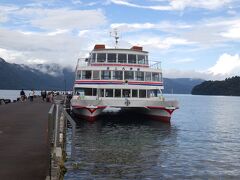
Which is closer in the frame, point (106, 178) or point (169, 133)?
point (106, 178)

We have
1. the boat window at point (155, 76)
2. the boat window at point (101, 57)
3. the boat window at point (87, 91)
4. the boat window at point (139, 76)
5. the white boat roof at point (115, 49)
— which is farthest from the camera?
the boat window at point (101, 57)

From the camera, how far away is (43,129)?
22.5 m

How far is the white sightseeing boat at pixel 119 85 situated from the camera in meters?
41.0

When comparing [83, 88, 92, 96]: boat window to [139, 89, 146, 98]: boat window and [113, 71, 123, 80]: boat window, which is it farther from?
[139, 89, 146, 98]: boat window

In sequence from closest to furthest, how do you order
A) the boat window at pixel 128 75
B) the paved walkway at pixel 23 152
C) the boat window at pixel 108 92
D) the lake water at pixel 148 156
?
the paved walkway at pixel 23 152 < the lake water at pixel 148 156 < the boat window at pixel 108 92 < the boat window at pixel 128 75

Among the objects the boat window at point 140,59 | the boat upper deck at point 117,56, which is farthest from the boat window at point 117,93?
the boat window at point 140,59

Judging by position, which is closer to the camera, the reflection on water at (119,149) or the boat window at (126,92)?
the reflection on water at (119,149)

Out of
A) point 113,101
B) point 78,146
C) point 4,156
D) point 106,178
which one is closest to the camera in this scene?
point 4,156

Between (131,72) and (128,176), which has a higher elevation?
(131,72)

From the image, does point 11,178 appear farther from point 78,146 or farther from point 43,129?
point 78,146

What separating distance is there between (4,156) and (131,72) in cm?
3015

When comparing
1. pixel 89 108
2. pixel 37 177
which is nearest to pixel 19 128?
pixel 37 177

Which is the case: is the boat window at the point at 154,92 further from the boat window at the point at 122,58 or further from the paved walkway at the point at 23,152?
the paved walkway at the point at 23,152

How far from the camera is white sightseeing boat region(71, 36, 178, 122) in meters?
41.0
